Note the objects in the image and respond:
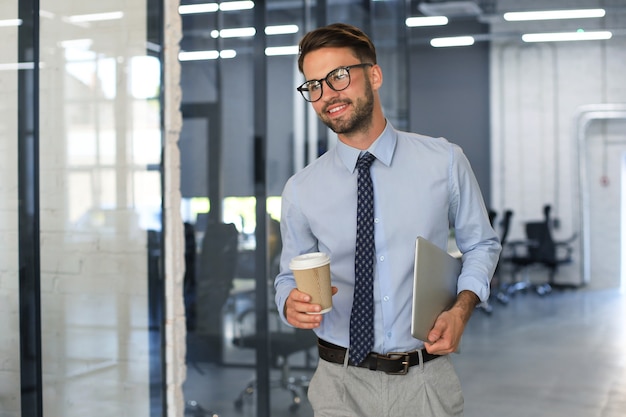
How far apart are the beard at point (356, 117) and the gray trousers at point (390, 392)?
0.54 meters

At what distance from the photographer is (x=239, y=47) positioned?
12.9 ft

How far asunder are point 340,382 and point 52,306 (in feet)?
4.12

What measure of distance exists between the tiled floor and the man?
185cm

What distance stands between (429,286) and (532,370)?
519cm

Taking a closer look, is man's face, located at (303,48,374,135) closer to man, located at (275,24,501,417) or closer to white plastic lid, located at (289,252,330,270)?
man, located at (275,24,501,417)

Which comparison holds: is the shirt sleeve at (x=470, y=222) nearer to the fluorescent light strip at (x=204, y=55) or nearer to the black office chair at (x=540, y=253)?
the fluorescent light strip at (x=204, y=55)

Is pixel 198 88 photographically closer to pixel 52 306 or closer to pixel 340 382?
pixel 52 306

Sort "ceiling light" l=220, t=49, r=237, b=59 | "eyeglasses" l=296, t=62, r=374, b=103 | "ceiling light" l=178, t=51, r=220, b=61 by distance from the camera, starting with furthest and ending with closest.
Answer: "ceiling light" l=220, t=49, r=237, b=59
"ceiling light" l=178, t=51, r=220, b=61
"eyeglasses" l=296, t=62, r=374, b=103

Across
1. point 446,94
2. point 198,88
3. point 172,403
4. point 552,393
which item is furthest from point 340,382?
point 446,94

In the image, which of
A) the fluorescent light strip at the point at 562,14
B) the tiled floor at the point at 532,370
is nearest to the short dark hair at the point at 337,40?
the tiled floor at the point at 532,370

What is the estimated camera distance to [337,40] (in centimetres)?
178

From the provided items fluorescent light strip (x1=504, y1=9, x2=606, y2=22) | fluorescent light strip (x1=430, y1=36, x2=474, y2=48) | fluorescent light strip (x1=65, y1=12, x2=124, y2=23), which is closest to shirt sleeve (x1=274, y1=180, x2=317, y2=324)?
fluorescent light strip (x1=65, y1=12, x2=124, y2=23)

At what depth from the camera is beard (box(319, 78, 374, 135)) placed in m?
1.79

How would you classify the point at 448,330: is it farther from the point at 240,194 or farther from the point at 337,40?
the point at 240,194
